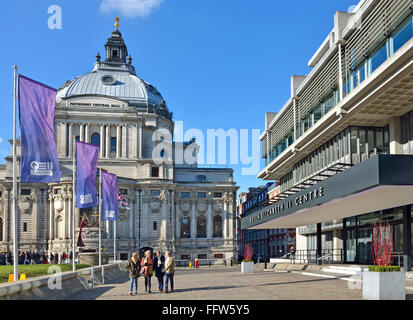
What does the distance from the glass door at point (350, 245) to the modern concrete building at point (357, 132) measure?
8 cm

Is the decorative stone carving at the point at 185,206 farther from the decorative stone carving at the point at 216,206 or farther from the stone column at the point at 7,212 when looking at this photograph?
the stone column at the point at 7,212

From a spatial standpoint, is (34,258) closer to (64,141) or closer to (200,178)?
(64,141)

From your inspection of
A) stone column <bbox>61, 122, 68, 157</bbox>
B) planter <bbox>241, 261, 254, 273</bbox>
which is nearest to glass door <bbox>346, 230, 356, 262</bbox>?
planter <bbox>241, 261, 254, 273</bbox>

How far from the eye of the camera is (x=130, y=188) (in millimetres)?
93375

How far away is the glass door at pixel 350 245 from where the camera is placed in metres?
39.7

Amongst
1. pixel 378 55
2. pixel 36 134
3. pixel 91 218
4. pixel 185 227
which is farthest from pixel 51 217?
pixel 36 134

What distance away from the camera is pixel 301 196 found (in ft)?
108

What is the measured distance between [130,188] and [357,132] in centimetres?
6266

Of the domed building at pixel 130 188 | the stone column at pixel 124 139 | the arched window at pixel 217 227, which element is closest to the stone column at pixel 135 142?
the domed building at pixel 130 188

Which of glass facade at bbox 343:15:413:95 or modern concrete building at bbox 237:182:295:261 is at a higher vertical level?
glass facade at bbox 343:15:413:95

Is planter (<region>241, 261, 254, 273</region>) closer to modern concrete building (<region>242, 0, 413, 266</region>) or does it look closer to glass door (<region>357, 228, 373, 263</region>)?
modern concrete building (<region>242, 0, 413, 266</region>)

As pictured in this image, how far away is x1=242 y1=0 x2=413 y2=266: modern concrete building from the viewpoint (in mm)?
24281

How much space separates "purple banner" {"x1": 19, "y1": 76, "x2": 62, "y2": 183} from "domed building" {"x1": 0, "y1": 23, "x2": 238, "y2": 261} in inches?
2522

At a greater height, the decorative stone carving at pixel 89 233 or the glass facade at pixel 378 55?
the glass facade at pixel 378 55
